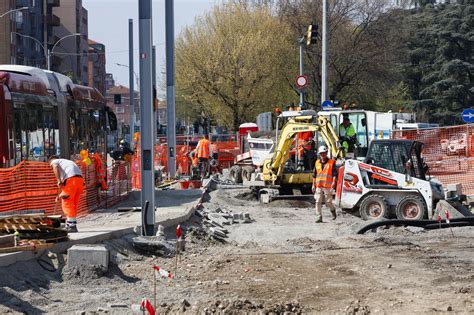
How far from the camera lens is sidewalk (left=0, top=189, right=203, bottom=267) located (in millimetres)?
11562

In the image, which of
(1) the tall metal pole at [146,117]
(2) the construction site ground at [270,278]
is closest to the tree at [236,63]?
(2) the construction site ground at [270,278]

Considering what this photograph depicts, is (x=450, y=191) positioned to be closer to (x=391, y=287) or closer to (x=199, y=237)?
(x=199, y=237)

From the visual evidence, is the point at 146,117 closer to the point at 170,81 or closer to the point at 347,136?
the point at 347,136

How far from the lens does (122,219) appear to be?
17547mm

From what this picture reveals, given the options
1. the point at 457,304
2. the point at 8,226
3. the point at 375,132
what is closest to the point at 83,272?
the point at 8,226

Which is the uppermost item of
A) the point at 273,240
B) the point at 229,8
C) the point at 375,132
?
the point at 229,8

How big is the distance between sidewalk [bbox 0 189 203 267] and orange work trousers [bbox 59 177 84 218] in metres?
0.41

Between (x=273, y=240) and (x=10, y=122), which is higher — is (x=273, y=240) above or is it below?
below

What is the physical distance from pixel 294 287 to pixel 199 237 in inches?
218

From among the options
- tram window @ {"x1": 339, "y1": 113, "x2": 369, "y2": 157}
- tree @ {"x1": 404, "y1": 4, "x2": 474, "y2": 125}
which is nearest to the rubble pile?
tram window @ {"x1": 339, "y1": 113, "x2": 369, "y2": 157}

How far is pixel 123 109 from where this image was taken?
184750 mm

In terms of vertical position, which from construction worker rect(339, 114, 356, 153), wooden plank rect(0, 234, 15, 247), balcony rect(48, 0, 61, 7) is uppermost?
balcony rect(48, 0, 61, 7)

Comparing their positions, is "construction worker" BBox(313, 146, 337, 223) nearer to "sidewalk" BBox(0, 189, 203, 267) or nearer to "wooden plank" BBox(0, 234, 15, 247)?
"sidewalk" BBox(0, 189, 203, 267)

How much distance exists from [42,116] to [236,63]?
35232mm
